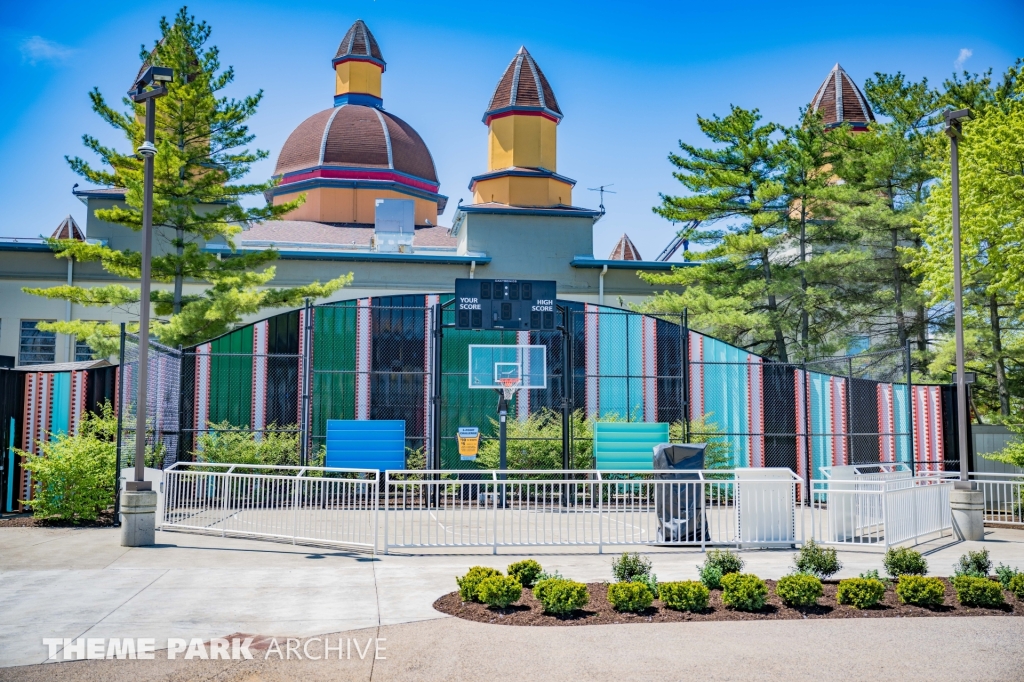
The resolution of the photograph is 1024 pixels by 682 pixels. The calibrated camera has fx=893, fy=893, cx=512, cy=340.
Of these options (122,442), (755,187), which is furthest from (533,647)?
(755,187)

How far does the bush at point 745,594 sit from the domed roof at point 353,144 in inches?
1562

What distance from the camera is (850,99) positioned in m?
43.2

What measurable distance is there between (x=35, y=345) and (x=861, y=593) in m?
32.2

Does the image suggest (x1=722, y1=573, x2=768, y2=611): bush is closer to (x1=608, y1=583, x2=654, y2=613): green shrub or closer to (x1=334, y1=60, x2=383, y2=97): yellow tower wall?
(x1=608, y1=583, x2=654, y2=613): green shrub

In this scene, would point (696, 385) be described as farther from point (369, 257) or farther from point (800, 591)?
point (800, 591)

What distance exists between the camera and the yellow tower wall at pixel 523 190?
1592 inches

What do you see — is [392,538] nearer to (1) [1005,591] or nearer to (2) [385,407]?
(1) [1005,591]

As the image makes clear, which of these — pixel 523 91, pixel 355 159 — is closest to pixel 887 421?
pixel 523 91

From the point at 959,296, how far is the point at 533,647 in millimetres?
11654

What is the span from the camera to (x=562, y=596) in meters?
8.63

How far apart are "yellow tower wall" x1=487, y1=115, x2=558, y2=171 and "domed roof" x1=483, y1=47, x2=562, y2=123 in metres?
0.53

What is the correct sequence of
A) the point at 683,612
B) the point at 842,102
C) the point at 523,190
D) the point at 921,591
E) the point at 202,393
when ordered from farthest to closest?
the point at 842,102 < the point at 523,190 < the point at 202,393 < the point at 921,591 < the point at 683,612

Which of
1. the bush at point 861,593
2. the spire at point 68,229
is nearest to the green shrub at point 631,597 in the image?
the bush at point 861,593

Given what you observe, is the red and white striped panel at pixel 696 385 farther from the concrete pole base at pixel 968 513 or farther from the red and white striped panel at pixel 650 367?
the concrete pole base at pixel 968 513
